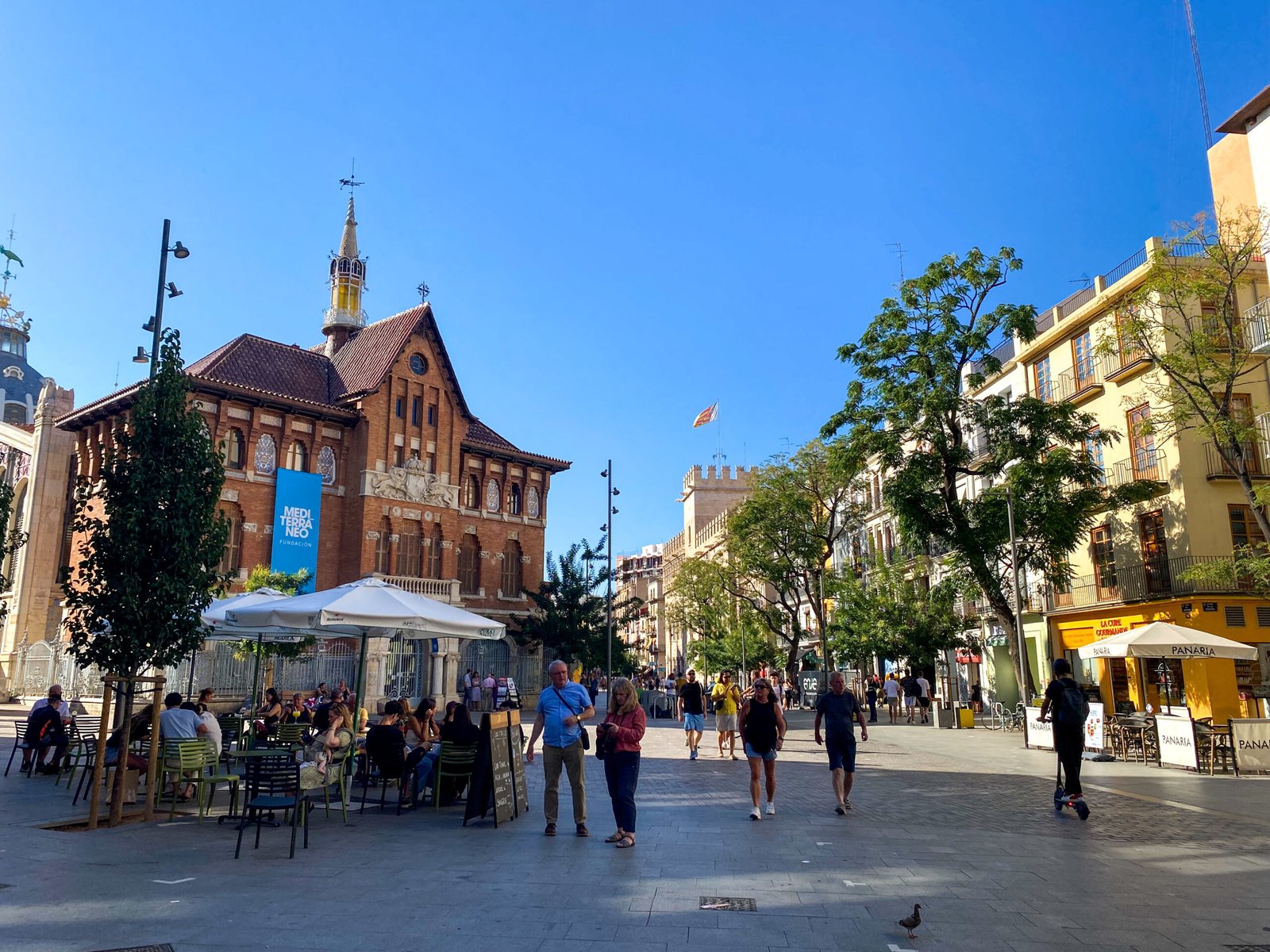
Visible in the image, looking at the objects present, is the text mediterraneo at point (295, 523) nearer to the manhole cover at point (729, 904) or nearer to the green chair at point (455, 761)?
the green chair at point (455, 761)

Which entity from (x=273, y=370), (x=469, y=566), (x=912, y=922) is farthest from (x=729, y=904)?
(x=273, y=370)

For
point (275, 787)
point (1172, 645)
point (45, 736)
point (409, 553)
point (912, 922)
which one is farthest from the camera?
point (409, 553)

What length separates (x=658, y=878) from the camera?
24.7ft

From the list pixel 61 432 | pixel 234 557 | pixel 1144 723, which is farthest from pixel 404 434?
pixel 1144 723

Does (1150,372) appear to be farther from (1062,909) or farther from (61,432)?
(61,432)

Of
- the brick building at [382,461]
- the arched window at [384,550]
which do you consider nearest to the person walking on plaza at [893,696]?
the brick building at [382,461]

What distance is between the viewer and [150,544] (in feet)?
33.8

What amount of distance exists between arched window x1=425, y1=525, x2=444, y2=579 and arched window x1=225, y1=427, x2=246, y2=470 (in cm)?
941

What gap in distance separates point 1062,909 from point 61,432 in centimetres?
4644

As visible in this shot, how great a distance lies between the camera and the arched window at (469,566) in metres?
45.8

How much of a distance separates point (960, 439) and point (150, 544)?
2232 centimetres

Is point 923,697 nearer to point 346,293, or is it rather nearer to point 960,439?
point 960,439

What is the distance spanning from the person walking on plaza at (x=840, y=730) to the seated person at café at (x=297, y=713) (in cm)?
960

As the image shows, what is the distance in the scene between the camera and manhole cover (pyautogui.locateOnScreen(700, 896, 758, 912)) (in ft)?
21.5
